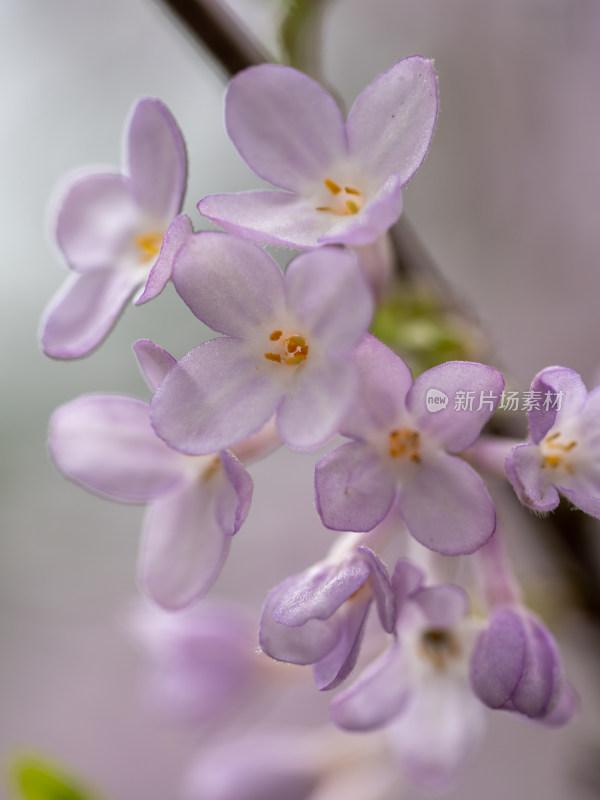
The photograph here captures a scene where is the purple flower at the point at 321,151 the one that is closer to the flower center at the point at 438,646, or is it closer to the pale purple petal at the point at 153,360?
the pale purple petal at the point at 153,360

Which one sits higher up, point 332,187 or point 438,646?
point 332,187

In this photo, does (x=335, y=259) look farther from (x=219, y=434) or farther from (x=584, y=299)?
(x=584, y=299)

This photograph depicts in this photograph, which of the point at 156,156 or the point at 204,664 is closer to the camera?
the point at 156,156

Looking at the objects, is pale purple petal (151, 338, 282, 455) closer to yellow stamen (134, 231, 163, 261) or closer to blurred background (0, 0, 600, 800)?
yellow stamen (134, 231, 163, 261)

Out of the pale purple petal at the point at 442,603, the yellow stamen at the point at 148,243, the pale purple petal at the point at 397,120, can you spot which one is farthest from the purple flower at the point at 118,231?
the pale purple petal at the point at 442,603

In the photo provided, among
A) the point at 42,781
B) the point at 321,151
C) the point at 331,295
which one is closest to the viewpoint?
the point at 331,295

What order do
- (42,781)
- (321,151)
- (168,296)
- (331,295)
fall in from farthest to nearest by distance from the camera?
(168,296) → (42,781) → (321,151) → (331,295)

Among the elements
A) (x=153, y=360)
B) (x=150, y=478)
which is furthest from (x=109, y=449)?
(x=153, y=360)

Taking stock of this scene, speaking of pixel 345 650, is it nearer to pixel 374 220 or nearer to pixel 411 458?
pixel 411 458

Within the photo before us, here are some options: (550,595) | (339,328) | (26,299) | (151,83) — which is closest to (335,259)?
(339,328)
